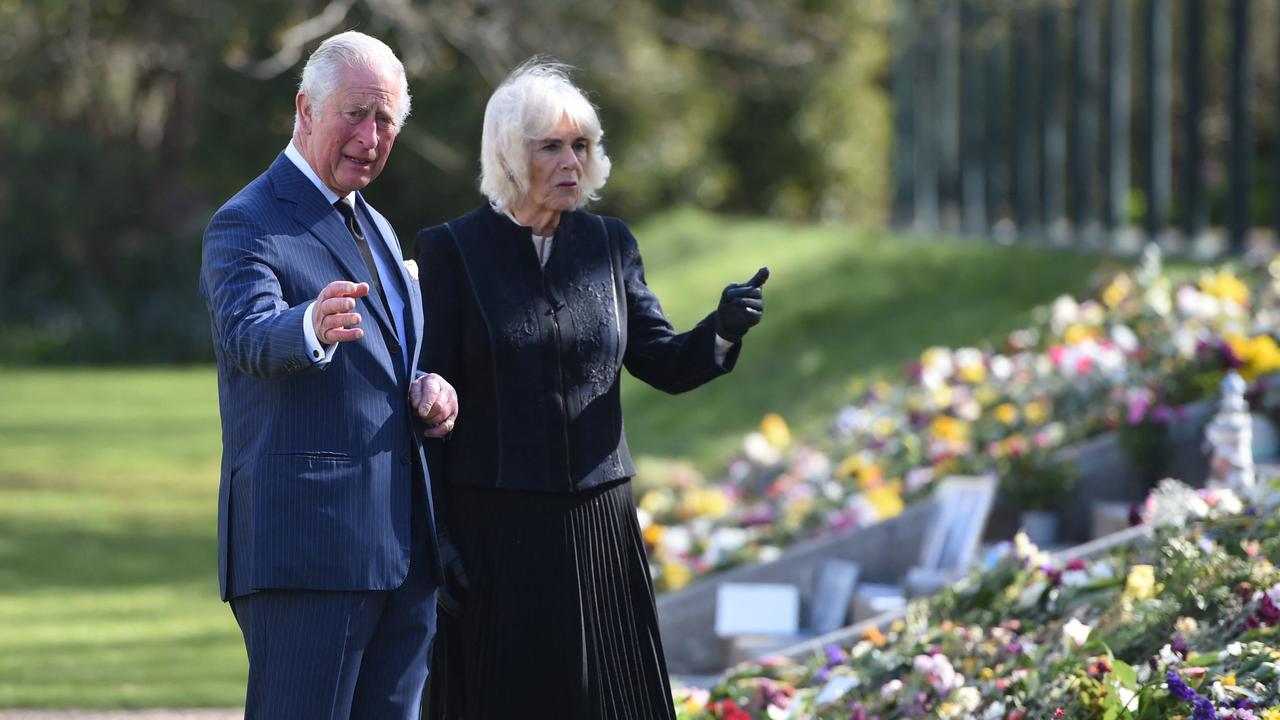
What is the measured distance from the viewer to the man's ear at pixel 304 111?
3.39 meters

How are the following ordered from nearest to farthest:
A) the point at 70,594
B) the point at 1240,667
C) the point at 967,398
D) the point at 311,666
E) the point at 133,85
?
the point at 311,666 < the point at 1240,667 < the point at 967,398 < the point at 70,594 < the point at 133,85

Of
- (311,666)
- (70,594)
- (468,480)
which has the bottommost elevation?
(70,594)

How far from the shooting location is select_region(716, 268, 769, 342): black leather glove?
3.90 metres

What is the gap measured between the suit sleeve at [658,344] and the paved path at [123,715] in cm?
308

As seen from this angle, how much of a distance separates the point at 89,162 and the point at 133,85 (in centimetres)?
213

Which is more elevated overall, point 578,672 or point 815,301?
point 815,301

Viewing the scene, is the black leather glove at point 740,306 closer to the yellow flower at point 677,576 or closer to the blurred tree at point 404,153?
the yellow flower at point 677,576

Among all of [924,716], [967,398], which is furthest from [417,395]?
→ [967,398]

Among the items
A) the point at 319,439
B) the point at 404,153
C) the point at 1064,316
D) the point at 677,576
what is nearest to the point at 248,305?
the point at 319,439

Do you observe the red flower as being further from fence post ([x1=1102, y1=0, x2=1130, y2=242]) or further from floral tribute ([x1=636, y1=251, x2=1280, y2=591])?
fence post ([x1=1102, y1=0, x2=1130, y2=242])

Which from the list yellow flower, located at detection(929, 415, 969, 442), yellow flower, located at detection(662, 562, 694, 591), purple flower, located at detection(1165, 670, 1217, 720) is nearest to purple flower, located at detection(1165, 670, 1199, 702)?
purple flower, located at detection(1165, 670, 1217, 720)

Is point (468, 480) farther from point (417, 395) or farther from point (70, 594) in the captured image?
point (70, 594)

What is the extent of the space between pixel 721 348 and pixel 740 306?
0.18m

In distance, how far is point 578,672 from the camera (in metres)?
3.94
